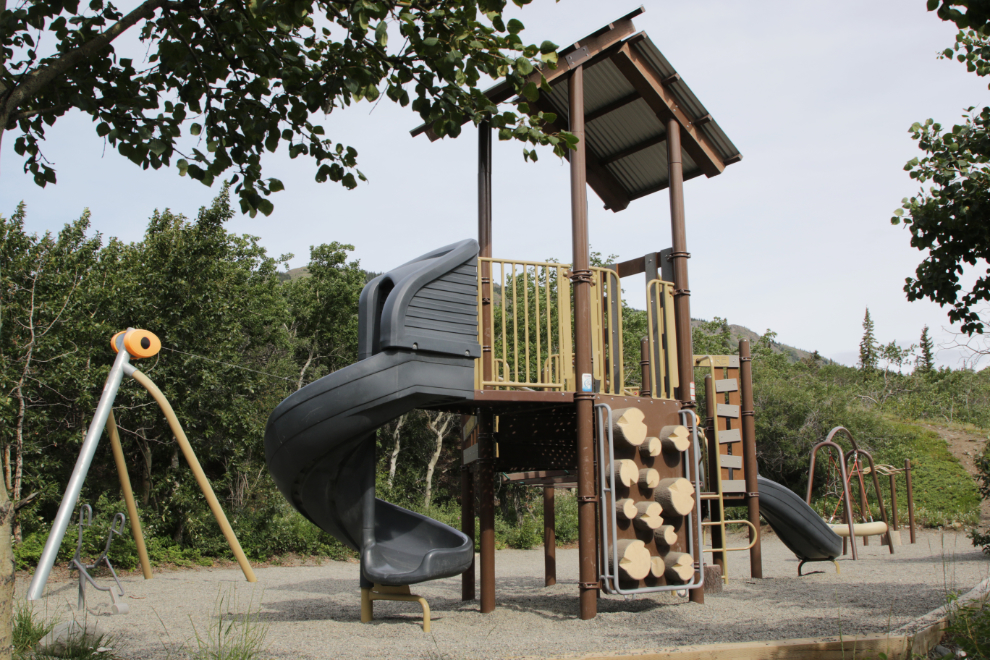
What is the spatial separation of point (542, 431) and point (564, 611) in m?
1.78

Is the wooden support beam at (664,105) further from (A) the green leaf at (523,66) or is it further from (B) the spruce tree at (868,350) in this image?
(B) the spruce tree at (868,350)

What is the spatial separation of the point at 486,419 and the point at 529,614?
1.92m

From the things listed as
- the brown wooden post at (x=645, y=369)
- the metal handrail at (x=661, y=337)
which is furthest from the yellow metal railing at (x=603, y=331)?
the brown wooden post at (x=645, y=369)

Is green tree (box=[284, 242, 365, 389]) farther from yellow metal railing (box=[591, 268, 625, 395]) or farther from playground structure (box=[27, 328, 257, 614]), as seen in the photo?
yellow metal railing (box=[591, 268, 625, 395])

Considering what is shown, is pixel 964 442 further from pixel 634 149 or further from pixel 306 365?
pixel 634 149

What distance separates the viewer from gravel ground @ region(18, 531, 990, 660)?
540 cm

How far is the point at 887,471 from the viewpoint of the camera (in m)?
17.0

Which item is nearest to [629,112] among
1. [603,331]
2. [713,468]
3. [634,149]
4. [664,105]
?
[664,105]

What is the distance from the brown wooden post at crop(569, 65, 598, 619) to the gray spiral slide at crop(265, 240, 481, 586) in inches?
39.9

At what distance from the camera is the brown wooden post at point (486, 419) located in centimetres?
728

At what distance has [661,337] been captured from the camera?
26.5 ft

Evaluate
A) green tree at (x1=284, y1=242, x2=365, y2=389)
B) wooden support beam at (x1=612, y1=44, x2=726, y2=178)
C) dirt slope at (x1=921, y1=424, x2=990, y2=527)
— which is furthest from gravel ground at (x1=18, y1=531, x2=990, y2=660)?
dirt slope at (x1=921, y1=424, x2=990, y2=527)

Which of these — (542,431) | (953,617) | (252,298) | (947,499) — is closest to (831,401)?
(947,499)

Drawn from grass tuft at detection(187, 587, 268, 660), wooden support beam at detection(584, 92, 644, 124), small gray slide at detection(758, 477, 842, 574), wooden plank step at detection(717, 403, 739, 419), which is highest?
wooden support beam at detection(584, 92, 644, 124)
